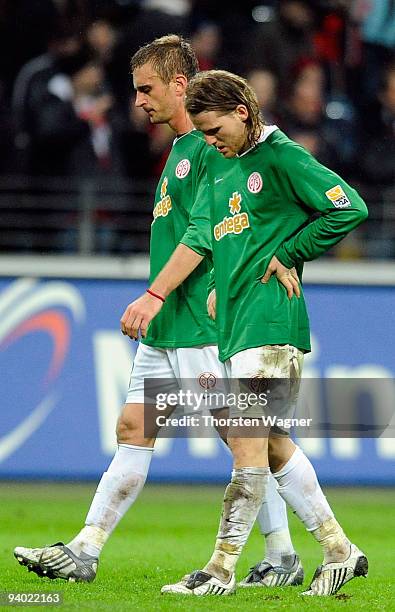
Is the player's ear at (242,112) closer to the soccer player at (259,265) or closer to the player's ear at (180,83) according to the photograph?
the soccer player at (259,265)

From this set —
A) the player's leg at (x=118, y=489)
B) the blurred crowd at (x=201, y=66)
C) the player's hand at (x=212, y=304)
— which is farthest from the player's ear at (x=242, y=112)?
the blurred crowd at (x=201, y=66)

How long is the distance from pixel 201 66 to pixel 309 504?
7650 millimetres

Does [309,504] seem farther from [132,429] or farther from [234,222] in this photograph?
[234,222]

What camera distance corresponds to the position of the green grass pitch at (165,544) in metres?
5.97

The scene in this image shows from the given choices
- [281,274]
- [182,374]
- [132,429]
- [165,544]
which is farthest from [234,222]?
[165,544]

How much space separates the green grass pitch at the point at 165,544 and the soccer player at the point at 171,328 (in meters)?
0.34

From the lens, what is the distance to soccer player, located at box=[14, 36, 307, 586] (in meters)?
6.88

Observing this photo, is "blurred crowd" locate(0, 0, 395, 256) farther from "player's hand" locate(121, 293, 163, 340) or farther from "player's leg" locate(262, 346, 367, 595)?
"player's leg" locate(262, 346, 367, 595)

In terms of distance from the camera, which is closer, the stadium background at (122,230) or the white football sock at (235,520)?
the white football sock at (235,520)

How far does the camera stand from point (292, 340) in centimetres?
623

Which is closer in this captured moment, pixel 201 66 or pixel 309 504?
pixel 309 504

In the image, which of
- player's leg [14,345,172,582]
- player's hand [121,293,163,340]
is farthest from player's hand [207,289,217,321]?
player's leg [14,345,172,582]

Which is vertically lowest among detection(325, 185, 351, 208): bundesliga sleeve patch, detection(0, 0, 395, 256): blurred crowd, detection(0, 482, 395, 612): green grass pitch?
detection(0, 482, 395, 612): green grass pitch

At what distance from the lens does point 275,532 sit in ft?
22.9
